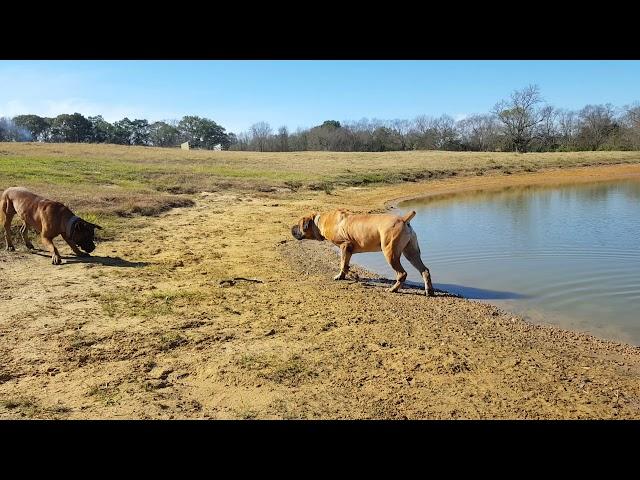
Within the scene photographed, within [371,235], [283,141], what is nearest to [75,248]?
[371,235]

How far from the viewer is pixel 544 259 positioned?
36.9ft

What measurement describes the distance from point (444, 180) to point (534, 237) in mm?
18973

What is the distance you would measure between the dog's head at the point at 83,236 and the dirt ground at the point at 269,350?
0.40 meters

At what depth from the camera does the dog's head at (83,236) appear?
9500 mm

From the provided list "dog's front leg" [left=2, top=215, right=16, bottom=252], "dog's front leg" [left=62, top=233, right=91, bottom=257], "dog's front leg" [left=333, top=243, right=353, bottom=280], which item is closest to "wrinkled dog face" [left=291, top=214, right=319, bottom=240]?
"dog's front leg" [left=333, top=243, right=353, bottom=280]

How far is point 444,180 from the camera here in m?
32.4

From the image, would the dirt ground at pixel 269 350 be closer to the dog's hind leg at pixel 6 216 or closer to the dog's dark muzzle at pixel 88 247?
the dog's dark muzzle at pixel 88 247

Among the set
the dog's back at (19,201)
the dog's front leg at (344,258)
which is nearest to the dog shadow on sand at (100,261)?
the dog's back at (19,201)

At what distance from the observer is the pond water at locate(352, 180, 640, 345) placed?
7.75 metres

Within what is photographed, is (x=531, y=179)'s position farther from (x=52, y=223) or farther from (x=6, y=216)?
(x=6, y=216)

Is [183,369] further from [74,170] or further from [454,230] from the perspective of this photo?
[74,170]

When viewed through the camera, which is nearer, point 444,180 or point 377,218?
point 377,218

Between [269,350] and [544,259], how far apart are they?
7.94 metres
